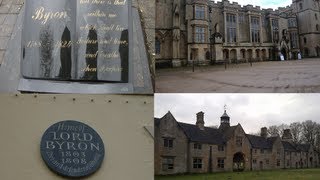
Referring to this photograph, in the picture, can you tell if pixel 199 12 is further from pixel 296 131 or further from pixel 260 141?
pixel 296 131

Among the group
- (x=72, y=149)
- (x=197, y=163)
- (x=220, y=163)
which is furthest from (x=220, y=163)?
(x=72, y=149)

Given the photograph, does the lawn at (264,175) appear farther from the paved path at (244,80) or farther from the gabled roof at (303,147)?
the paved path at (244,80)

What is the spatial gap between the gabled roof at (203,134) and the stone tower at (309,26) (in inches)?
62.5

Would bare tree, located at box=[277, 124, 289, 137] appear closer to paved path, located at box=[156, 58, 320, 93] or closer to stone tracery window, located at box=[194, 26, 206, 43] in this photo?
paved path, located at box=[156, 58, 320, 93]

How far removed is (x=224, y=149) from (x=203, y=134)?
40 cm

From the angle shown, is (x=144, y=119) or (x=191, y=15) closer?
(x=144, y=119)

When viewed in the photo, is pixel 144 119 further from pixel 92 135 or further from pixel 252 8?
pixel 252 8

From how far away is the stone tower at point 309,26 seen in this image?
5559mm

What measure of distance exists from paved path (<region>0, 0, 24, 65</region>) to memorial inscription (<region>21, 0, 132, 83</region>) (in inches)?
6.6

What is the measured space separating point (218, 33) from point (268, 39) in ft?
2.27

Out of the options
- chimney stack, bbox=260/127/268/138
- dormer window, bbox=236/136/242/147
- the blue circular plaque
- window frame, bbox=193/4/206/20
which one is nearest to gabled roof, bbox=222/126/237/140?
dormer window, bbox=236/136/242/147

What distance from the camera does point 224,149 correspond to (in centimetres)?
573

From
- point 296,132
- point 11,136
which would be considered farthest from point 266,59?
point 11,136

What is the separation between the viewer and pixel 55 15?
17.0 ft
